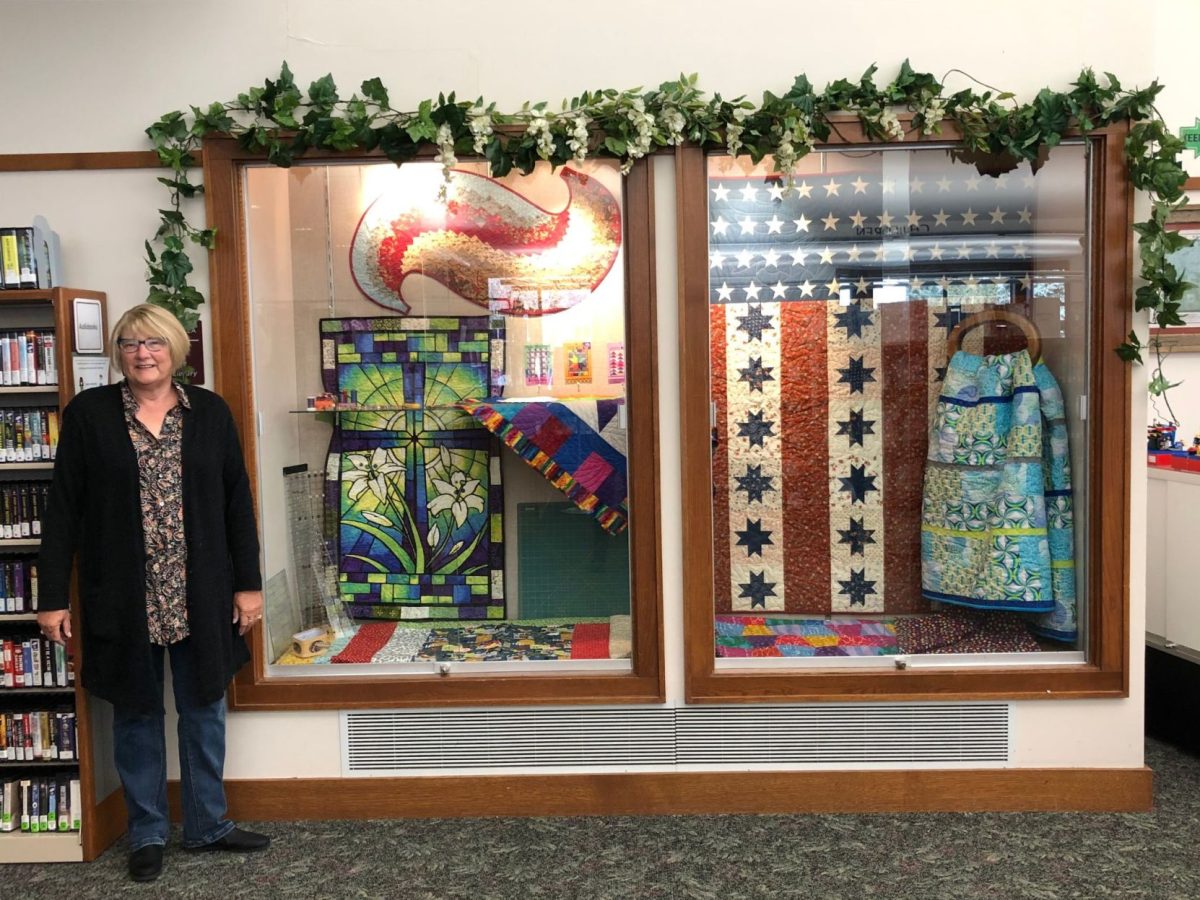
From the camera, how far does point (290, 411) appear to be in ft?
11.1

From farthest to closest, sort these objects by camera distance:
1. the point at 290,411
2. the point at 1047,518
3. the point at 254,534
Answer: the point at 290,411 < the point at 1047,518 < the point at 254,534

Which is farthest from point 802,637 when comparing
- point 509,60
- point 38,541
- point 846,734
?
point 38,541

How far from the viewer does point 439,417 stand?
11.5 feet

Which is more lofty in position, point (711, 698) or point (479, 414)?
point (479, 414)

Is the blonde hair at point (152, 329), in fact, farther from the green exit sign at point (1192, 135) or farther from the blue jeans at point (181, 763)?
the green exit sign at point (1192, 135)

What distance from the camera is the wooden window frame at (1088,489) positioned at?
294cm

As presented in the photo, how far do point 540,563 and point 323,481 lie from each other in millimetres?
867

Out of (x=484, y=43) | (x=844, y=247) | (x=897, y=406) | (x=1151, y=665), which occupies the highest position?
(x=484, y=43)

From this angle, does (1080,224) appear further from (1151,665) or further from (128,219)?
(128,219)

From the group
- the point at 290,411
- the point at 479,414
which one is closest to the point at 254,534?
the point at 290,411

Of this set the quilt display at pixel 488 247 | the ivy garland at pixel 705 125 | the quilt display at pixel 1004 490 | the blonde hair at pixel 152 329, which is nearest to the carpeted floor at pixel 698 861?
the quilt display at pixel 1004 490

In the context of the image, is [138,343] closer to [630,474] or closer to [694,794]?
[630,474]

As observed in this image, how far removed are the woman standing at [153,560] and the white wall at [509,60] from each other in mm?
492

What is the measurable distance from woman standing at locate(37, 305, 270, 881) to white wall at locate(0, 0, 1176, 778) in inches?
19.4
